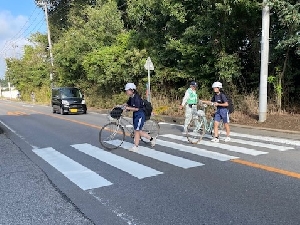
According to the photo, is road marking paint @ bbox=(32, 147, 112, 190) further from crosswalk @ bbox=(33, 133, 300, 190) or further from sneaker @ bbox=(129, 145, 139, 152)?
sneaker @ bbox=(129, 145, 139, 152)

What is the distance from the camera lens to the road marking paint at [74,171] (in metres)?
5.70

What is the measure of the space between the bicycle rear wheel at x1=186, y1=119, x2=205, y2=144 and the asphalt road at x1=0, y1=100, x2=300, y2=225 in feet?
0.86

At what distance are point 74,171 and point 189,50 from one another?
10.1 metres

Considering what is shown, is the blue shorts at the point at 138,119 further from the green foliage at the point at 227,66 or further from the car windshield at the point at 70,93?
the car windshield at the point at 70,93

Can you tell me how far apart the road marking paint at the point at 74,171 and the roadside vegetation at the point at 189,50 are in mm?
8203

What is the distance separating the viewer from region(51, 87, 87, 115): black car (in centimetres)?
2128

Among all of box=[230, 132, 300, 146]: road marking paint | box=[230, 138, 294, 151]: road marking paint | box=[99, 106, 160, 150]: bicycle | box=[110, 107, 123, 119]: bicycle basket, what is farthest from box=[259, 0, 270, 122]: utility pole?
box=[110, 107, 123, 119]: bicycle basket

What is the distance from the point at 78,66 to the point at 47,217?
26776mm

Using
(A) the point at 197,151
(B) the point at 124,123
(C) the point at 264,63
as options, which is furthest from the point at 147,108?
(C) the point at 264,63

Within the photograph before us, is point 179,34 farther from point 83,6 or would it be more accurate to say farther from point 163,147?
point 83,6

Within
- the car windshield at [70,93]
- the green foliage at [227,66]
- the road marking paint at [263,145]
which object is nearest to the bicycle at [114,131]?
the road marking paint at [263,145]

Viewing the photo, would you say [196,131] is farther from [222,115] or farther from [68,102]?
[68,102]

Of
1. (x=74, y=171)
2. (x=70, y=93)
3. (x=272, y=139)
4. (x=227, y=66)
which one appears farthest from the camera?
(x=70, y=93)

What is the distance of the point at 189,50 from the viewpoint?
1520 centimetres
